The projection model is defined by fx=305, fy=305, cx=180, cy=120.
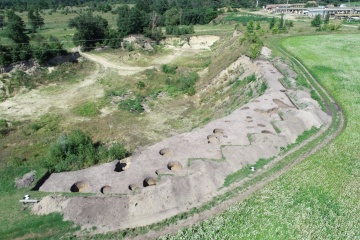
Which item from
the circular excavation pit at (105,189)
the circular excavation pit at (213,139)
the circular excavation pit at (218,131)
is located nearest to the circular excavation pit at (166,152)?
the circular excavation pit at (213,139)

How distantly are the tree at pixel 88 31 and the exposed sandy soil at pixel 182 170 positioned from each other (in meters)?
44.7

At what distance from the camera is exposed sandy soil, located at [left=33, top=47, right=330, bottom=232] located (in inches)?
711

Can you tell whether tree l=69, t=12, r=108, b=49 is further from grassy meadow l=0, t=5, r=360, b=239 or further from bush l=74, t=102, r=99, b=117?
bush l=74, t=102, r=99, b=117

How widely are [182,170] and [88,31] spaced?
168ft

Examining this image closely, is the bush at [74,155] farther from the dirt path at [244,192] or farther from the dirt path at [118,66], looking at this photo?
the dirt path at [118,66]

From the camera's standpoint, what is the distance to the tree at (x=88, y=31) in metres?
62.8

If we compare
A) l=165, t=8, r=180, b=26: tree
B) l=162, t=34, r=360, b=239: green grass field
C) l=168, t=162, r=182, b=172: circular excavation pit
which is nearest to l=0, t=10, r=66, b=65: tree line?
l=168, t=162, r=182, b=172: circular excavation pit

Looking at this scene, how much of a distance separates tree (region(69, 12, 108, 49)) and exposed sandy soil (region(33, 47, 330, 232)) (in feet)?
147

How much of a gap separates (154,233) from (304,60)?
4190 cm

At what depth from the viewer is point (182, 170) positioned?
70.2 feet

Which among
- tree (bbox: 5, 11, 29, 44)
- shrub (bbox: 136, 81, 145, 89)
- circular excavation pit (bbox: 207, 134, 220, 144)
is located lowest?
shrub (bbox: 136, 81, 145, 89)

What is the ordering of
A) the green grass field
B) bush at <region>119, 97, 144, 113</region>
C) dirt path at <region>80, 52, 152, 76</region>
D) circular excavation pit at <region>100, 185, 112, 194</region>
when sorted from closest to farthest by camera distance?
the green grass field < circular excavation pit at <region>100, 185, 112, 194</region> < bush at <region>119, 97, 144, 113</region> < dirt path at <region>80, 52, 152, 76</region>

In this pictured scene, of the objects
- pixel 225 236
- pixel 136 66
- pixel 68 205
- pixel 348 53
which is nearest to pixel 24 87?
pixel 136 66

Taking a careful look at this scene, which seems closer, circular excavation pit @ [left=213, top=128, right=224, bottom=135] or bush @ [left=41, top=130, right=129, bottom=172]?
bush @ [left=41, top=130, right=129, bottom=172]
